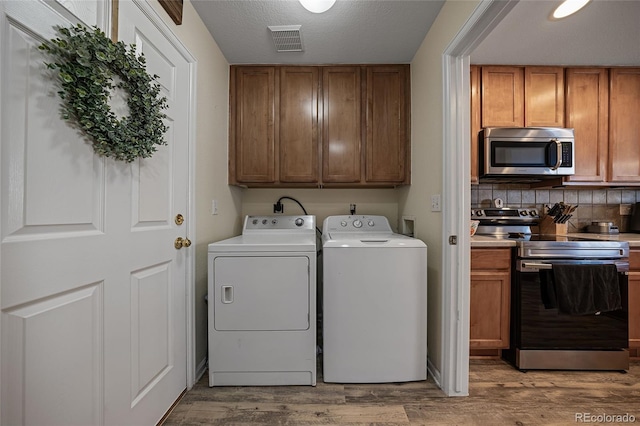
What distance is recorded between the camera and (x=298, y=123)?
2.27 metres

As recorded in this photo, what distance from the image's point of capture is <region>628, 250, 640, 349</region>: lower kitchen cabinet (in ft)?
6.37

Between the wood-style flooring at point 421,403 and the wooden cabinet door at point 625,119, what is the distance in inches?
67.8

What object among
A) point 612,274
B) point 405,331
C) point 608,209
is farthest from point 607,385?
point 608,209

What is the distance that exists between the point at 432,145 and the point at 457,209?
508 mm

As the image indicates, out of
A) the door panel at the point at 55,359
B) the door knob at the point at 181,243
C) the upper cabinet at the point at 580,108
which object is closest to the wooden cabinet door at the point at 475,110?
the upper cabinet at the point at 580,108

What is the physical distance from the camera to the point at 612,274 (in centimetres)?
180

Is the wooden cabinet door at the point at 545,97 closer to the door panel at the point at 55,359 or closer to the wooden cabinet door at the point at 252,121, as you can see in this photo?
the wooden cabinet door at the point at 252,121

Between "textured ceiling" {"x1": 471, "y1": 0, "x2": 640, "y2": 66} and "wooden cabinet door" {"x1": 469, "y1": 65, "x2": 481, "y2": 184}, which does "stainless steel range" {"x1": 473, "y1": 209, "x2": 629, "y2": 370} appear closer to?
"wooden cabinet door" {"x1": 469, "y1": 65, "x2": 481, "y2": 184}

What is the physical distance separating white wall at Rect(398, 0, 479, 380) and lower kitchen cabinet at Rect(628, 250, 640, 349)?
4.94 ft

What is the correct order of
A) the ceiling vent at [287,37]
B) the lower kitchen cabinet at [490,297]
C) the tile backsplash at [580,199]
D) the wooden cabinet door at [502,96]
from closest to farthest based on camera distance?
the ceiling vent at [287,37] < the lower kitchen cabinet at [490,297] < the wooden cabinet door at [502,96] < the tile backsplash at [580,199]

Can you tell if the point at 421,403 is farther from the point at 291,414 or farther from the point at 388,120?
the point at 388,120

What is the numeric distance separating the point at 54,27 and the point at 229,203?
1.53 meters

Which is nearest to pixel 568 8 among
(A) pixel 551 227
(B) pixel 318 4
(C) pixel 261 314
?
(B) pixel 318 4

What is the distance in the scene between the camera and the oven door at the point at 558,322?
183 cm
